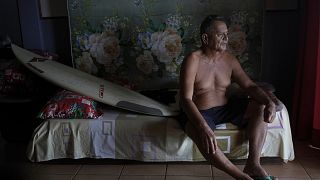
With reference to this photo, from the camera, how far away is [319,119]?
7.61 ft

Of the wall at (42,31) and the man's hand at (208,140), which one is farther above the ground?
the wall at (42,31)

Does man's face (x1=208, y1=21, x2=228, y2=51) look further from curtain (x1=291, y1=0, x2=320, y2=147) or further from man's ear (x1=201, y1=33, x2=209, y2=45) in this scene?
curtain (x1=291, y1=0, x2=320, y2=147)

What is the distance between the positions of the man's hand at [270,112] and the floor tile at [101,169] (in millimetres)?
972

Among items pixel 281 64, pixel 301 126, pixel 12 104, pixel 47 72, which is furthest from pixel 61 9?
pixel 301 126

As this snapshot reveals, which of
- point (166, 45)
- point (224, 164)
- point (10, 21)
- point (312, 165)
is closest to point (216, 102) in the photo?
point (224, 164)

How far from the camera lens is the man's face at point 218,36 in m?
2.01

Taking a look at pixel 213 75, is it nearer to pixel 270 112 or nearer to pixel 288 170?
pixel 270 112

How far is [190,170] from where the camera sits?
221 centimetres

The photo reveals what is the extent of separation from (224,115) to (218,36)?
493 mm

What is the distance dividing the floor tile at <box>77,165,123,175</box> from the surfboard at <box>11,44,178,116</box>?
396mm

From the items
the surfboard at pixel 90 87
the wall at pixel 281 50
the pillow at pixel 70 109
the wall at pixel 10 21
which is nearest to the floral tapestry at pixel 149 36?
the wall at pixel 281 50

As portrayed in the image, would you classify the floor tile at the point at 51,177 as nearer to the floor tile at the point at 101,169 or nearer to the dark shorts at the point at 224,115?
the floor tile at the point at 101,169

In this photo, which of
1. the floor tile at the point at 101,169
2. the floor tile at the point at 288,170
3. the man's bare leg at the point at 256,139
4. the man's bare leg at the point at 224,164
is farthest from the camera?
the floor tile at the point at 101,169

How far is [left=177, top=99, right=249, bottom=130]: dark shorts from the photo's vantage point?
6.99 feet
